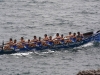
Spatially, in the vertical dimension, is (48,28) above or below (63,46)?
above

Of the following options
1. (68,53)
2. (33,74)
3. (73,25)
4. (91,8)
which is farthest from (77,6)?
(33,74)

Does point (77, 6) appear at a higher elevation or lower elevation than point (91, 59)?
higher

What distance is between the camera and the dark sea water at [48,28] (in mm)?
43875

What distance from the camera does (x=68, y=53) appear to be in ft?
160

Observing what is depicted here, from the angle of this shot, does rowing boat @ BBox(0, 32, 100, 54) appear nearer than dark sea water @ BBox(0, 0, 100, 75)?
No

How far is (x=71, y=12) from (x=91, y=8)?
15.2 ft

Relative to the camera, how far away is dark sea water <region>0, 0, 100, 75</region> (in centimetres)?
4388

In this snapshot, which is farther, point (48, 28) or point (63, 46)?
point (48, 28)

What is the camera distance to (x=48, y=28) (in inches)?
2430

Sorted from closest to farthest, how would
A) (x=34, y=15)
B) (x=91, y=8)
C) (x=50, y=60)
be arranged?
(x=50, y=60)
(x=34, y=15)
(x=91, y=8)

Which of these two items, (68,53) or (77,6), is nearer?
(68,53)

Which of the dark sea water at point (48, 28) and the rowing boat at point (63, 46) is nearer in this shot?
the dark sea water at point (48, 28)

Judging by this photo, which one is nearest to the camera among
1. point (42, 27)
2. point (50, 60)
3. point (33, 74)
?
point (33, 74)

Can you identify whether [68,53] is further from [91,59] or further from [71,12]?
[71,12]
